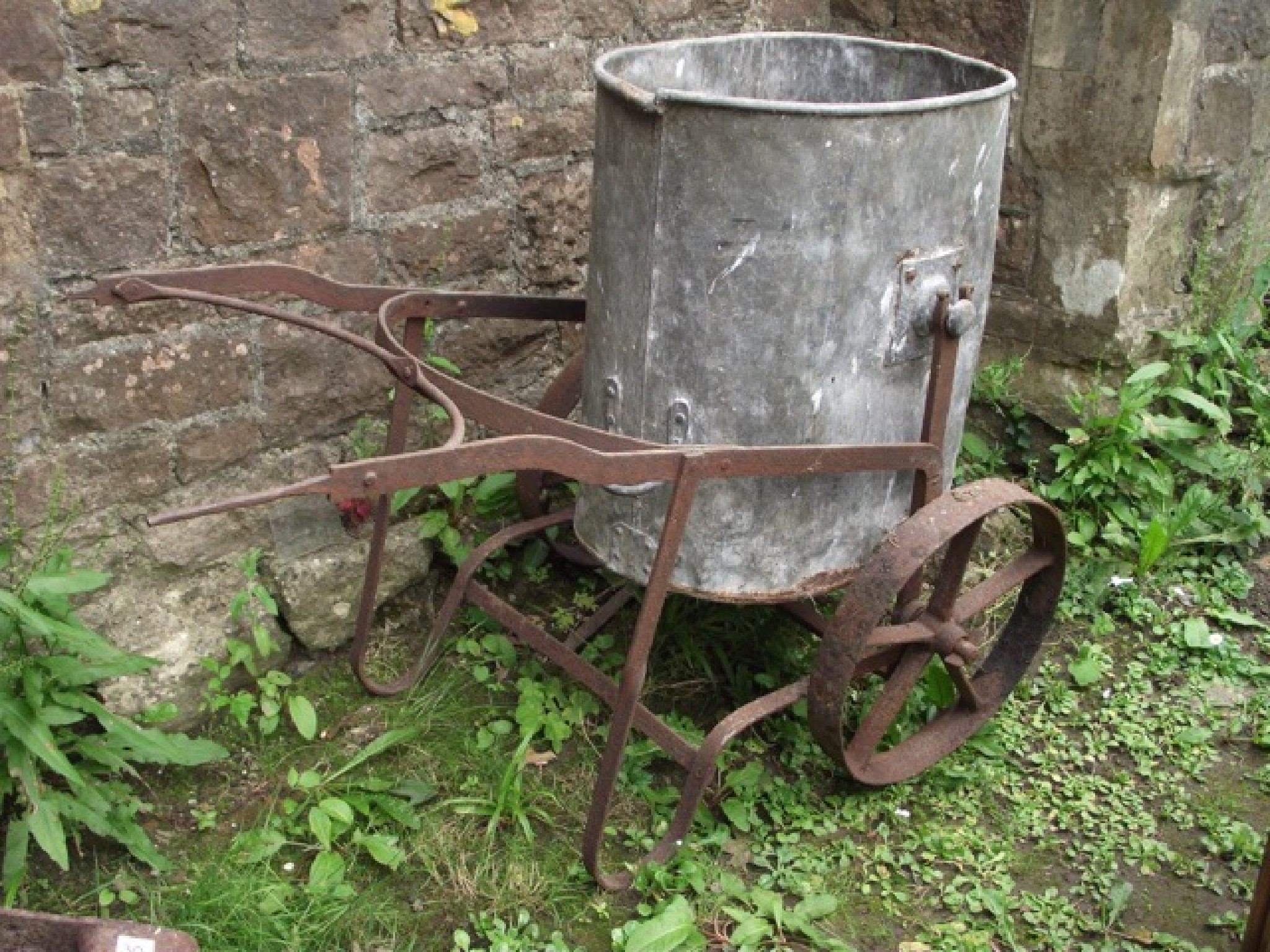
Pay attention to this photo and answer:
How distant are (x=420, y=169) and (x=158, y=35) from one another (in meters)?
0.64

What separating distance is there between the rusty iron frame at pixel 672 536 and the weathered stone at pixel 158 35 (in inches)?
17.7

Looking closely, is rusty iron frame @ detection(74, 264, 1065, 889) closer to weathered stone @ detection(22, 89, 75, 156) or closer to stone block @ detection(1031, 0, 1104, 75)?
weathered stone @ detection(22, 89, 75, 156)

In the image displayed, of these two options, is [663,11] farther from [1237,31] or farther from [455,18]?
[1237,31]

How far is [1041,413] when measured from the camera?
12.4 ft

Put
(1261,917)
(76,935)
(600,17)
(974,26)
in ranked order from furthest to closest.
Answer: (974,26) → (600,17) → (1261,917) → (76,935)

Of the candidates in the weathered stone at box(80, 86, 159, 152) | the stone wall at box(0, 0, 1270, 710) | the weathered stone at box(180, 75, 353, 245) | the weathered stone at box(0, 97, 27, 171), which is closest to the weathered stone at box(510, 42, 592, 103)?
the stone wall at box(0, 0, 1270, 710)

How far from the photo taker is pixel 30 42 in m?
2.47

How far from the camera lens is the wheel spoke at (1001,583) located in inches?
111

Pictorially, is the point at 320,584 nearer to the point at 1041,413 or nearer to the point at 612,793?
the point at 612,793

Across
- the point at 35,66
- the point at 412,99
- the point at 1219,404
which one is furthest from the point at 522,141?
the point at 1219,404

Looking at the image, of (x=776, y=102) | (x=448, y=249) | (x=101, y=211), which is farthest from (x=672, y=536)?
(x=101, y=211)

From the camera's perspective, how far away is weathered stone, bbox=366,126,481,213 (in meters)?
3.02

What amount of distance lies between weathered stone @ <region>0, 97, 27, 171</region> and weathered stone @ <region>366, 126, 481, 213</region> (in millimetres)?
725

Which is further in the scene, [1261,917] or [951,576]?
[951,576]
